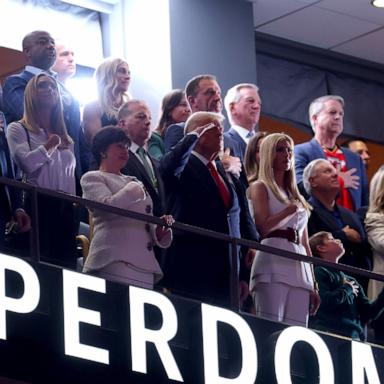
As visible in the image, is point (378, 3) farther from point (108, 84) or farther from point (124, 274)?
point (124, 274)

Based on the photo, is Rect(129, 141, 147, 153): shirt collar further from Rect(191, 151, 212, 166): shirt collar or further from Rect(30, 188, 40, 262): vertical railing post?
Rect(30, 188, 40, 262): vertical railing post

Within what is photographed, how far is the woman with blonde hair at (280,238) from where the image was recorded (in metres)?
8.48

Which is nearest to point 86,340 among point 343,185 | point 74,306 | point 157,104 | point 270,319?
point 74,306

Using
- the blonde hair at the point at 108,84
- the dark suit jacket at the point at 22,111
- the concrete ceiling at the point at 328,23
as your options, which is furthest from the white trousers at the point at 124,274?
the concrete ceiling at the point at 328,23

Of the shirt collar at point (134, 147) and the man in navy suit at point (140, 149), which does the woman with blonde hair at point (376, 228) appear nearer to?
the man in navy suit at point (140, 149)

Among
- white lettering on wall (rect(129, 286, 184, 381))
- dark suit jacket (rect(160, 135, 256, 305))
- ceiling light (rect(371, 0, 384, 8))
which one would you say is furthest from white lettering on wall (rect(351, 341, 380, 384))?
ceiling light (rect(371, 0, 384, 8))

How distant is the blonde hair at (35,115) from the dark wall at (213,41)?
2910mm

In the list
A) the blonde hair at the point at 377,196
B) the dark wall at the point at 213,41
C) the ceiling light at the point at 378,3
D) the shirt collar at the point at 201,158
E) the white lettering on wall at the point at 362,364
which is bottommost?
the white lettering on wall at the point at 362,364

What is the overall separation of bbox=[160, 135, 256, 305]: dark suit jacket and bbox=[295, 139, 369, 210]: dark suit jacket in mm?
1124

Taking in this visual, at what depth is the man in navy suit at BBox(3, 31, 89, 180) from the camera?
8453mm

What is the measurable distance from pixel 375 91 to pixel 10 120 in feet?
18.1

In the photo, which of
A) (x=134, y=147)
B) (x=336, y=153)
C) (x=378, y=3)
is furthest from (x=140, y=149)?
Result: (x=378, y=3)

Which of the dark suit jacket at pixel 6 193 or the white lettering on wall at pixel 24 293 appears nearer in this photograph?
the white lettering on wall at pixel 24 293

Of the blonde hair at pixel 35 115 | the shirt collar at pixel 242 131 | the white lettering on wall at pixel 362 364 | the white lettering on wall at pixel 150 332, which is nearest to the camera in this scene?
the white lettering on wall at pixel 150 332
